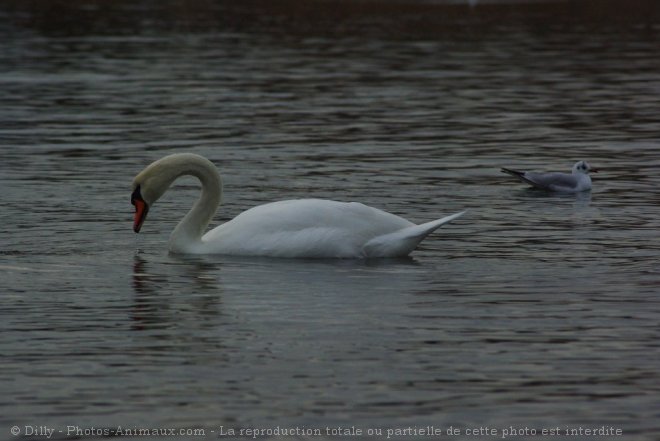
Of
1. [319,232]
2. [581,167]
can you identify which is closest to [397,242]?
[319,232]

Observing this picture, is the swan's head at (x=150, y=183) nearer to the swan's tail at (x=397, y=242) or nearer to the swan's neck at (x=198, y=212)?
the swan's neck at (x=198, y=212)

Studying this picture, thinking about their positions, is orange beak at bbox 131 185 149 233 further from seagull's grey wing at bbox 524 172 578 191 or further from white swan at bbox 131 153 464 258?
seagull's grey wing at bbox 524 172 578 191

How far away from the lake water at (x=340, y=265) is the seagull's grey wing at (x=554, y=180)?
254mm

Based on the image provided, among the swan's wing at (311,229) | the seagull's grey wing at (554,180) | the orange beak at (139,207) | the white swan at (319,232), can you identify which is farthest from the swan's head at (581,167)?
the orange beak at (139,207)

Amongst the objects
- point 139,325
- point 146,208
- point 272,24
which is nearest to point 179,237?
point 146,208

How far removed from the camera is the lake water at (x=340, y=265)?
10.2m

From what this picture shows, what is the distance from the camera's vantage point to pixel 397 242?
15.4 meters

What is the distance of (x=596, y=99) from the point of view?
106 feet

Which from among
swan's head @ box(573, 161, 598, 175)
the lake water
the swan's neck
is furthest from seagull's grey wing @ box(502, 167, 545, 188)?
the swan's neck

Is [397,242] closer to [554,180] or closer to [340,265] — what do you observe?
[340,265]

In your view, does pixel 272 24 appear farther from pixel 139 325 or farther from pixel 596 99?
pixel 139 325

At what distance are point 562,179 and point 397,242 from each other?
18.3 feet

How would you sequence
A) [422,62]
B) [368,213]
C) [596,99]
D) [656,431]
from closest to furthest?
[656,431], [368,213], [596,99], [422,62]

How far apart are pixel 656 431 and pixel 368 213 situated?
6259mm
